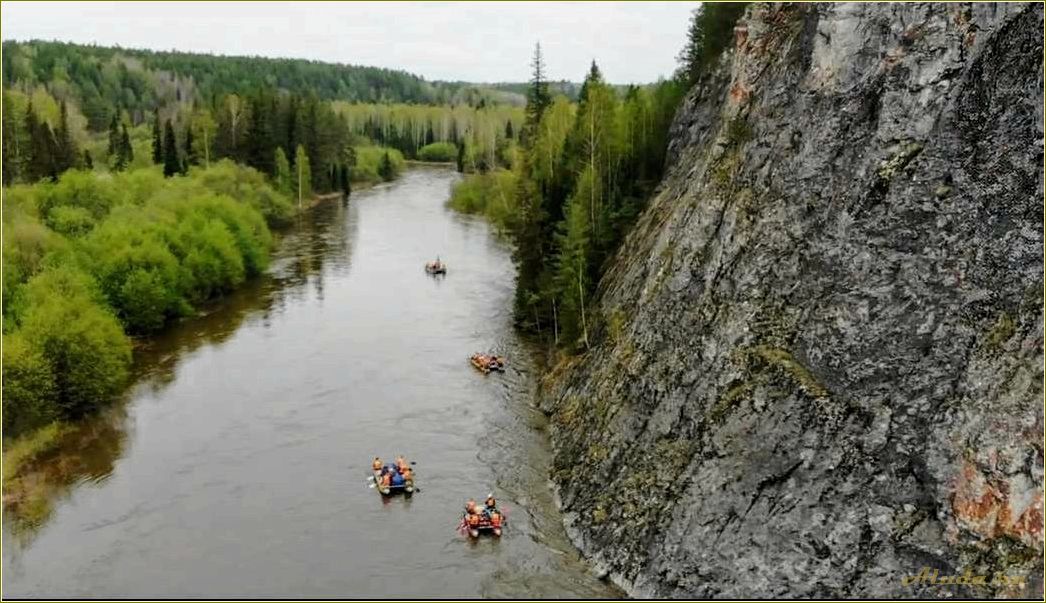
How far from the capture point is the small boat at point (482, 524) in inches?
1232

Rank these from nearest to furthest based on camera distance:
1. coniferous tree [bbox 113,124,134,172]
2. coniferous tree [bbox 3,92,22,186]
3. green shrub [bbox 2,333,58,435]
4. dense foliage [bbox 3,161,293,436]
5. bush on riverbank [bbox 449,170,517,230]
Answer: green shrub [bbox 2,333,58,435] < dense foliage [bbox 3,161,293,436] < coniferous tree [bbox 3,92,22,186] < bush on riverbank [bbox 449,170,517,230] < coniferous tree [bbox 113,124,134,172]

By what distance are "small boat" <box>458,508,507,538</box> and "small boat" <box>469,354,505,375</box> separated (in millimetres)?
16280

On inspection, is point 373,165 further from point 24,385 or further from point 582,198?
point 24,385

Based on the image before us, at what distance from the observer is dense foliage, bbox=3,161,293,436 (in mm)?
39500

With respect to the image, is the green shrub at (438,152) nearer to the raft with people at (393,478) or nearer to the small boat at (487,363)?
the small boat at (487,363)

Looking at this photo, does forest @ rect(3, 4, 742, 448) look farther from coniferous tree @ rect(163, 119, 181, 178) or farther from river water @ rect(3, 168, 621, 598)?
river water @ rect(3, 168, 621, 598)

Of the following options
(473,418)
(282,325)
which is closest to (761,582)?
(473,418)

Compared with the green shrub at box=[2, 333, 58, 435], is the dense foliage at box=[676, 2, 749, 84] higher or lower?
higher

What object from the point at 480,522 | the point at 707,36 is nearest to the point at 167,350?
the point at 480,522

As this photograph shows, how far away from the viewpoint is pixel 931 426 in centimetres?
2306

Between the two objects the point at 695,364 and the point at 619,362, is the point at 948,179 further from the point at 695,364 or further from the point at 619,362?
the point at 619,362

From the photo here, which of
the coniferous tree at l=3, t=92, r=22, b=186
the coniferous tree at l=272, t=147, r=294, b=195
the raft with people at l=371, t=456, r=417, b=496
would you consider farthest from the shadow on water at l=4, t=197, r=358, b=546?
the coniferous tree at l=3, t=92, r=22, b=186

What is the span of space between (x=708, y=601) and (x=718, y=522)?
2.42 metres

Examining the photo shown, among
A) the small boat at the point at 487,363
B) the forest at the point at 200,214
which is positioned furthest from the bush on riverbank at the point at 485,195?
the small boat at the point at 487,363
